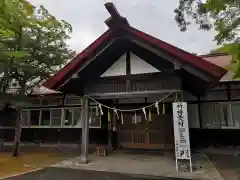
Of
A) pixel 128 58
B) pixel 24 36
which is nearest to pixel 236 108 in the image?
pixel 128 58

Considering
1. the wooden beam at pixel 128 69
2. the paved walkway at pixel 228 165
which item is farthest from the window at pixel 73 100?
the paved walkway at pixel 228 165

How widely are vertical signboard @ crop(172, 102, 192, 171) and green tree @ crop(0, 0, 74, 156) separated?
690 cm

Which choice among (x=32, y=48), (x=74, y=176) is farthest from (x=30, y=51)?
(x=74, y=176)

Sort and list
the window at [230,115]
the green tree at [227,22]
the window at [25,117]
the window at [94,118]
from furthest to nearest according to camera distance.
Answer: the window at [25,117] < the window at [94,118] < the window at [230,115] < the green tree at [227,22]

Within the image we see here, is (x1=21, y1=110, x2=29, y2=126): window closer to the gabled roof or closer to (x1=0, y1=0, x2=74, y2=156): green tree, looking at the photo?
(x1=0, y1=0, x2=74, y2=156): green tree

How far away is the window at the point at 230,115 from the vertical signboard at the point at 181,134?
4.16 m

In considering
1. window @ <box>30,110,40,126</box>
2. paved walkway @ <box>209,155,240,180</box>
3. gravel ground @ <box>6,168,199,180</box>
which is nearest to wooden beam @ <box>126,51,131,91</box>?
gravel ground @ <box>6,168,199,180</box>

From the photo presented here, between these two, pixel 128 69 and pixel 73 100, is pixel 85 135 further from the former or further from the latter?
pixel 73 100

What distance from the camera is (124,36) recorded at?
730cm

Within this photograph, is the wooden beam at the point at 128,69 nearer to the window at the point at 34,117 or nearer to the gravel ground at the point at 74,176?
the gravel ground at the point at 74,176

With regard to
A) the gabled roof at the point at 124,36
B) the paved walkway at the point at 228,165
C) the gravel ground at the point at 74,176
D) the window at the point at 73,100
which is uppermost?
the gabled roof at the point at 124,36

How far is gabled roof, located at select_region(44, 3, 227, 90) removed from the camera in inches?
254

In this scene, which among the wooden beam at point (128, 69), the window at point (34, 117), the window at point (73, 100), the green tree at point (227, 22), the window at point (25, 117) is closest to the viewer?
the green tree at point (227, 22)

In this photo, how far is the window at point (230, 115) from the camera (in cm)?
979
